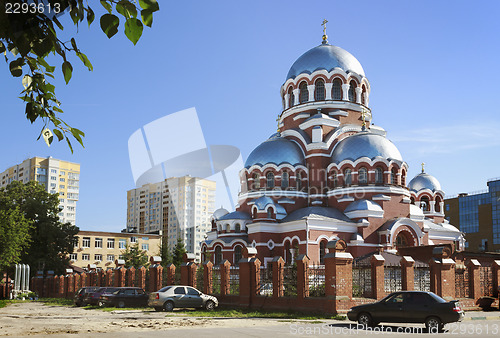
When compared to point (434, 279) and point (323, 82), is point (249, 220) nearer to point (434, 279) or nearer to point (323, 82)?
point (323, 82)

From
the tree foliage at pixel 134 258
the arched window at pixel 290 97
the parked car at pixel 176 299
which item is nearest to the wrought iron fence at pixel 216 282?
the parked car at pixel 176 299

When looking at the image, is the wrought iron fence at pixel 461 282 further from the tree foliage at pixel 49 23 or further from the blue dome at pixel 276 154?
the tree foliage at pixel 49 23

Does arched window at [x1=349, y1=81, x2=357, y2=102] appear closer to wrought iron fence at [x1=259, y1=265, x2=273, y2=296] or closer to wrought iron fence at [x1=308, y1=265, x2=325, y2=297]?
wrought iron fence at [x1=259, y1=265, x2=273, y2=296]

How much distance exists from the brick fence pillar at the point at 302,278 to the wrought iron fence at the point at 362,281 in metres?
1.58

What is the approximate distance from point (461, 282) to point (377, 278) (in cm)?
515

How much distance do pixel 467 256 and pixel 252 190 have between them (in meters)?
13.7

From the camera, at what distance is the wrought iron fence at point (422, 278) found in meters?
19.9

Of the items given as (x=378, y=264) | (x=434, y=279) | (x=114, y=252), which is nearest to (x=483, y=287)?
(x=434, y=279)

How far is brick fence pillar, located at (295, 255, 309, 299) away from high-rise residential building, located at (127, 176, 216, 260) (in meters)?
73.8

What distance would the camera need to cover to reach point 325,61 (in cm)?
3681

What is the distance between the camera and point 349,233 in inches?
1264

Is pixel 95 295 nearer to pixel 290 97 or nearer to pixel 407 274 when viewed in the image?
pixel 407 274

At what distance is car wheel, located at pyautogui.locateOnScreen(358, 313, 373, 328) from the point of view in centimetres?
1376

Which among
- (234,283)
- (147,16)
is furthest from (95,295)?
(147,16)
